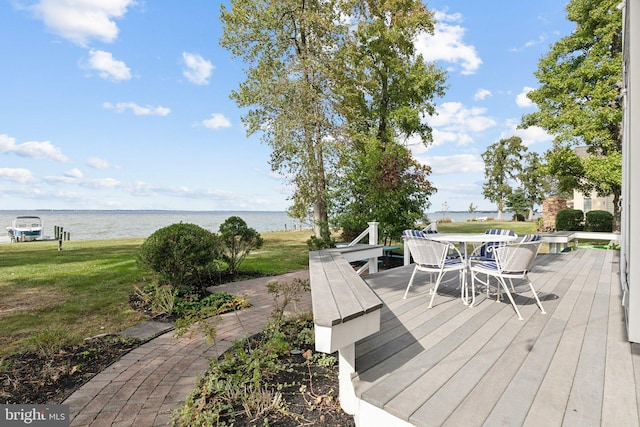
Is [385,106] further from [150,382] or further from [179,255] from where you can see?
[150,382]

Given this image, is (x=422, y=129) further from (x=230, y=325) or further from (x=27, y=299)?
(x=27, y=299)

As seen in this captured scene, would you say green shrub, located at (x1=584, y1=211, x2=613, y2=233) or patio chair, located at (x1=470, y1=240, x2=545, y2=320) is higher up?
green shrub, located at (x1=584, y1=211, x2=613, y2=233)

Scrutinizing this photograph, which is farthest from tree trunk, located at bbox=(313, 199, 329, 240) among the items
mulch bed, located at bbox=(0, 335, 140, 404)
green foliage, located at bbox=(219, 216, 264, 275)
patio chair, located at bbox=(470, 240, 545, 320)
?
mulch bed, located at bbox=(0, 335, 140, 404)

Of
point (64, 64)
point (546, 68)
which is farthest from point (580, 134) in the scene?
point (64, 64)

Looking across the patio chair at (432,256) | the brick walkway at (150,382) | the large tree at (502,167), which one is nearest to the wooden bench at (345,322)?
the brick walkway at (150,382)

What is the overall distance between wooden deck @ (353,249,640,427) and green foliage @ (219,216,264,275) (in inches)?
165

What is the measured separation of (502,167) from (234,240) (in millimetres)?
31799

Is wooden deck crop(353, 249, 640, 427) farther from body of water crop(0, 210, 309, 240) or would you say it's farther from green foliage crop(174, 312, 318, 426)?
body of water crop(0, 210, 309, 240)

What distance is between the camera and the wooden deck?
5.70 feet

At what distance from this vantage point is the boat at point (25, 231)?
20.3 metres

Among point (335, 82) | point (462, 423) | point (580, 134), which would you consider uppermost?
point (335, 82)

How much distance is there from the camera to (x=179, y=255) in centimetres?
550

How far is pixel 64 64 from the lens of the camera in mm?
9836

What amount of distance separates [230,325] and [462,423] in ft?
10.4
